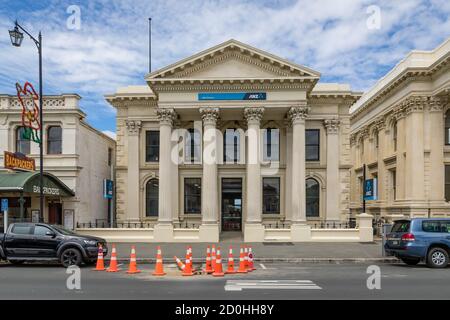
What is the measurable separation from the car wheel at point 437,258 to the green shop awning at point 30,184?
59.9 ft

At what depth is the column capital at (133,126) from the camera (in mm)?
29594

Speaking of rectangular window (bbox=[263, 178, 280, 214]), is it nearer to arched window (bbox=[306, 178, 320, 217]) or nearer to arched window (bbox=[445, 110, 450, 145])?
arched window (bbox=[306, 178, 320, 217])

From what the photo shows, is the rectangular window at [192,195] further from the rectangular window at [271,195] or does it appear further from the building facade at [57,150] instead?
the building facade at [57,150]

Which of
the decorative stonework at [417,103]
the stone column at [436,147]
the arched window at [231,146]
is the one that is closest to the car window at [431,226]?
the arched window at [231,146]

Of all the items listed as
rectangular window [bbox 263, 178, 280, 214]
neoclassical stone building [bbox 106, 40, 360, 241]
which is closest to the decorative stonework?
neoclassical stone building [bbox 106, 40, 360, 241]

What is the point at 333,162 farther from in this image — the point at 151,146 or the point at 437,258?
the point at 437,258

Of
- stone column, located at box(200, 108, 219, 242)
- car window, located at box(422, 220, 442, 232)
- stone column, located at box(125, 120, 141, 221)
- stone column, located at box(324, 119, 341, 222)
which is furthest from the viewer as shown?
stone column, located at box(125, 120, 141, 221)

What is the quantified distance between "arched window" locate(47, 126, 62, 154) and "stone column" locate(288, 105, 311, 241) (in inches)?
541

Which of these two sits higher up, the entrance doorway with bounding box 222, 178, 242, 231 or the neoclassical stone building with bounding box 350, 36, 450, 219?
the neoclassical stone building with bounding box 350, 36, 450, 219

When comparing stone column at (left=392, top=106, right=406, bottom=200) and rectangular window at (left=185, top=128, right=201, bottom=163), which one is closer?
rectangular window at (left=185, top=128, right=201, bottom=163)

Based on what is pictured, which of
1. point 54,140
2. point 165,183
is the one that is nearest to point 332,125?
point 165,183

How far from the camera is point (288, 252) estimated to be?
19.1 meters

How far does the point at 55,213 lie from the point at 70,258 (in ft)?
41.1

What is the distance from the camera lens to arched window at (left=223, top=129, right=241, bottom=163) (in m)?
29.2
